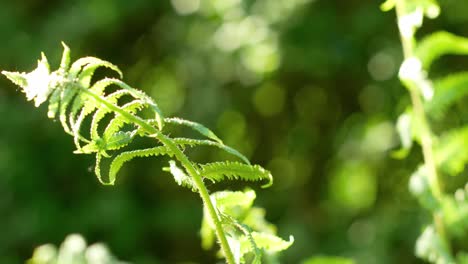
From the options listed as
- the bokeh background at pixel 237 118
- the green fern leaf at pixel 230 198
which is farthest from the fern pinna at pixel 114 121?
the bokeh background at pixel 237 118

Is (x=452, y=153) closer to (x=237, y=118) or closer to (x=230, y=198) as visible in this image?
(x=230, y=198)

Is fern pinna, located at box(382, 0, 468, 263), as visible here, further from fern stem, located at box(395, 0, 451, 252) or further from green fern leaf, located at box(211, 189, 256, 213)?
green fern leaf, located at box(211, 189, 256, 213)

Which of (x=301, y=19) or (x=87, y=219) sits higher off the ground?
(x=301, y=19)

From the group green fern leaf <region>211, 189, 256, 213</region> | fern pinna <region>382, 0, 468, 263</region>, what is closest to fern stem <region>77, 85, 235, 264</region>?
green fern leaf <region>211, 189, 256, 213</region>

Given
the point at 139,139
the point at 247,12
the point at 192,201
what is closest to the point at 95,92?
the point at 247,12

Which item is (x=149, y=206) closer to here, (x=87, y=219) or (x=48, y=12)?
(x=87, y=219)

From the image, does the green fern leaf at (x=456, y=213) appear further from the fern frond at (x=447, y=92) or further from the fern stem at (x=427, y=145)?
the fern frond at (x=447, y=92)
